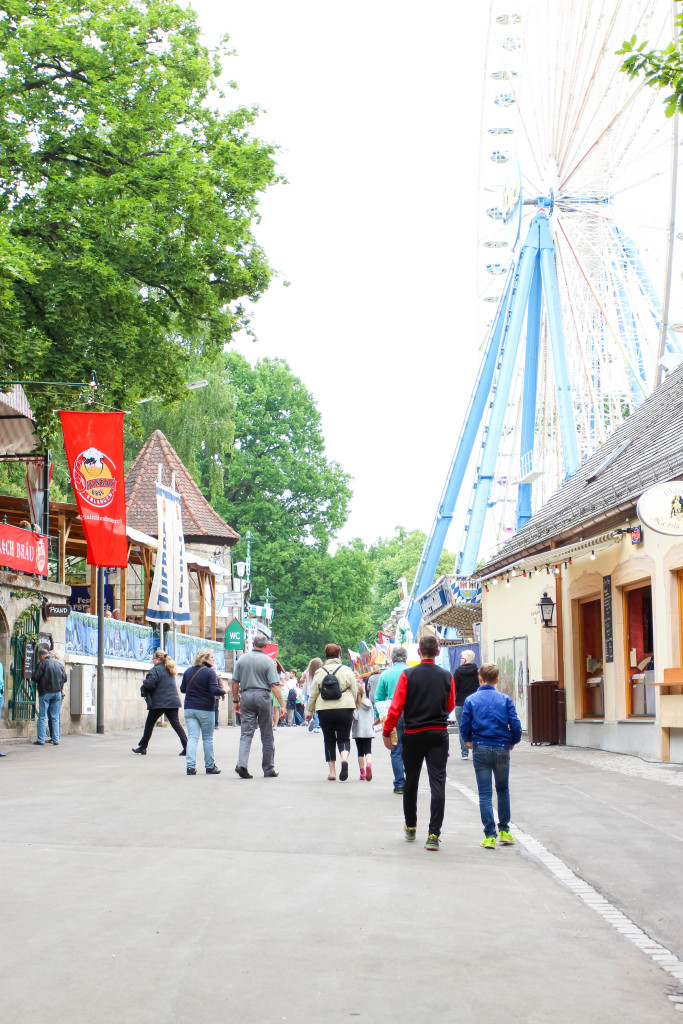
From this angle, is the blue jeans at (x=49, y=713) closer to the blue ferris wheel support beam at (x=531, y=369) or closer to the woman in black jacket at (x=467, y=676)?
the woman in black jacket at (x=467, y=676)

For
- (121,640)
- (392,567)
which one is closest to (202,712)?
(121,640)

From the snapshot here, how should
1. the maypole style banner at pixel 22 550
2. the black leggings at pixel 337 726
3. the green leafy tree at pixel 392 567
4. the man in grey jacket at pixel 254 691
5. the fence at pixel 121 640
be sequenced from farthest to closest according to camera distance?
the green leafy tree at pixel 392 567 < the fence at pixel 121 640 < the maypole style banner at pixel 22 550 < the black leggings at pixel 337 726 < the man in grey jacket at pixel 254 691

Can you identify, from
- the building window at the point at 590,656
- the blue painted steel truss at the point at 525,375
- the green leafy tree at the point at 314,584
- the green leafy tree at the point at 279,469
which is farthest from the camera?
the green leafy tree at the point at 279,469

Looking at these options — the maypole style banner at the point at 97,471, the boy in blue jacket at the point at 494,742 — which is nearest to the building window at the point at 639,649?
the maypole style banner at the point at 97,471

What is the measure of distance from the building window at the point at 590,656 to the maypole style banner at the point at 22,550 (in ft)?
30.8

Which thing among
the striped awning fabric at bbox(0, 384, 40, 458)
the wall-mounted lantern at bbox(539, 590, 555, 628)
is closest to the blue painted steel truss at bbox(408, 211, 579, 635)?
the wall-mounted lantern at bbox(539, 590, 555, 628)

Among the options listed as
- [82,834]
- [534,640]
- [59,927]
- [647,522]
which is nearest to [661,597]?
[647,522]

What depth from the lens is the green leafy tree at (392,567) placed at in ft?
336

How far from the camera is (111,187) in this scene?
19344 millimetres

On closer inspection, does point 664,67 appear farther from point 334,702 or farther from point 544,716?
point 544,716

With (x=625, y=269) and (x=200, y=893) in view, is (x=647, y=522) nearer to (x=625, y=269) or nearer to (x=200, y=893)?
(x=200, y=893)

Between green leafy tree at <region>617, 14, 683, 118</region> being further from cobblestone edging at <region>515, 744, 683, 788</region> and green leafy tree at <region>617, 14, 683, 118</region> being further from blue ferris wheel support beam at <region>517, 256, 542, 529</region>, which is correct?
blue ferris wheel support beam at <region>517, 256, 542, 529</region>

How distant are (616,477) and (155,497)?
20.4m

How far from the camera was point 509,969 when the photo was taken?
566cm
